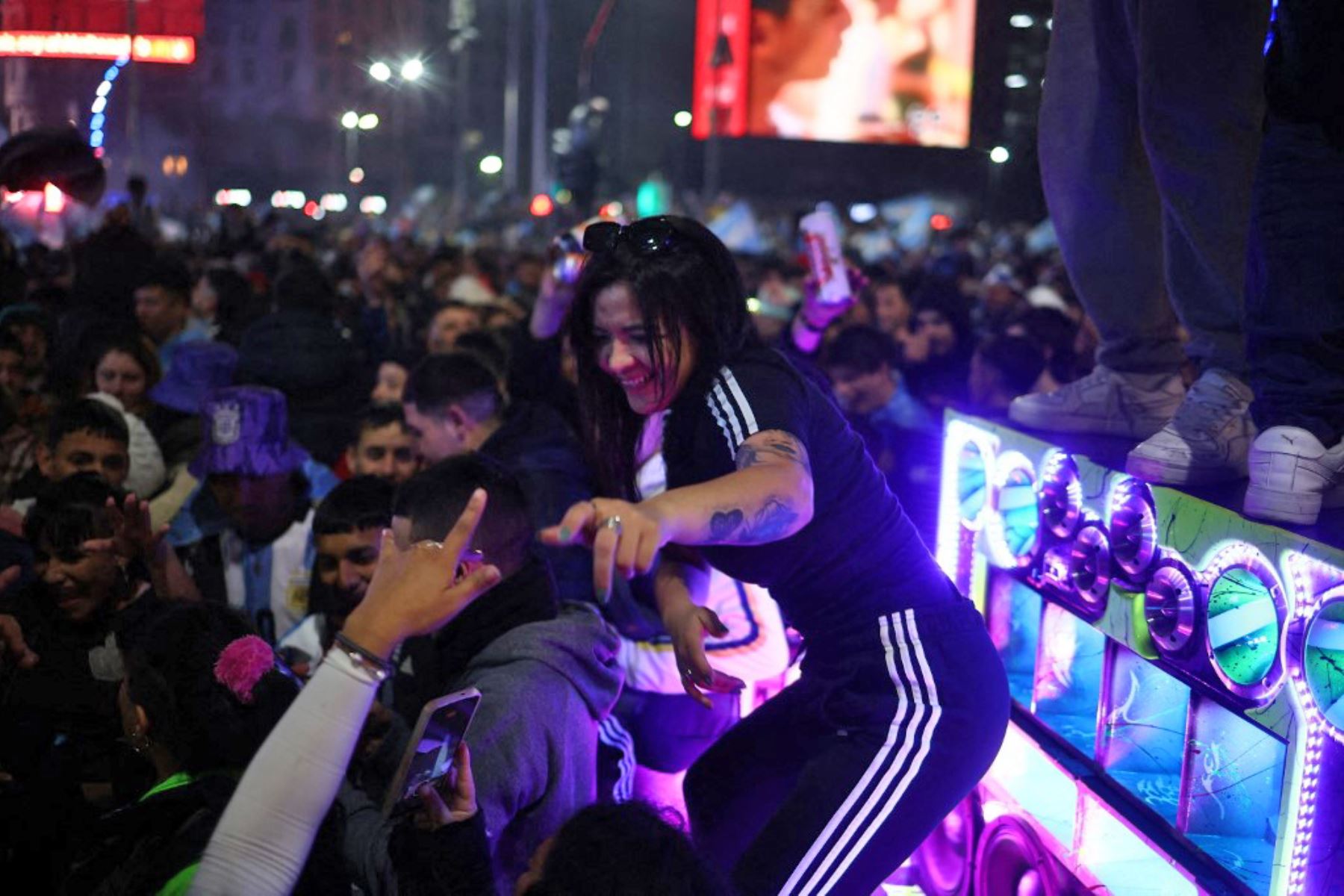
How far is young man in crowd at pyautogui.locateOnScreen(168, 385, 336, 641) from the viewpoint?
452 centimetres

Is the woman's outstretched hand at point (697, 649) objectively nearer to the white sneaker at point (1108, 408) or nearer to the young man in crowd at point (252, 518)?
the white sneaker at point (1108, 408)

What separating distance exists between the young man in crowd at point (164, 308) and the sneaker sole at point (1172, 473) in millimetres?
5824

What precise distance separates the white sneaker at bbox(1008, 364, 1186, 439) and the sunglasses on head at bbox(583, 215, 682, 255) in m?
1.34

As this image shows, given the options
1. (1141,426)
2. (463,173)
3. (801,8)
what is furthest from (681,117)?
(1141,426)

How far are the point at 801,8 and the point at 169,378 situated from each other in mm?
17158

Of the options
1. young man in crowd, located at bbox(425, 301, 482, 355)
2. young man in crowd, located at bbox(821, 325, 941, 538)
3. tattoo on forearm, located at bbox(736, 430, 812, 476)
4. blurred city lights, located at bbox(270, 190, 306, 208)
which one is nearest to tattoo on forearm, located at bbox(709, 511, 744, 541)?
tattoo on forearm, located at bbox(736, 430, 812, 476)

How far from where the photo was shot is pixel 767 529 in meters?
2.02

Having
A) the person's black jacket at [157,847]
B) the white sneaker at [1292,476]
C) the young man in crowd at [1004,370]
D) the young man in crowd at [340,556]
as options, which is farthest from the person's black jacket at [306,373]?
the white sneaker at [1292,476]

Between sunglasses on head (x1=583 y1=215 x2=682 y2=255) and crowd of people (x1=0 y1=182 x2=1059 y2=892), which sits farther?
crowd of people (x1=0 y1=182 x2=1059 y2=892)

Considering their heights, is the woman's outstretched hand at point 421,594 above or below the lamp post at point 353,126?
below

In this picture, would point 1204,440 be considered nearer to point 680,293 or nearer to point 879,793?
point 879,793

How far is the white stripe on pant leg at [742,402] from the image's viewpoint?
220cm

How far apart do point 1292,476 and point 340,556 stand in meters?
2.55

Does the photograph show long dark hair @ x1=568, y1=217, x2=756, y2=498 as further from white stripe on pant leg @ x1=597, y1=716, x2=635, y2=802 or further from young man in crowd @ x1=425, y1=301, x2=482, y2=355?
young man in crowd @ x1=425, y1=301, x2=482, y2=355
